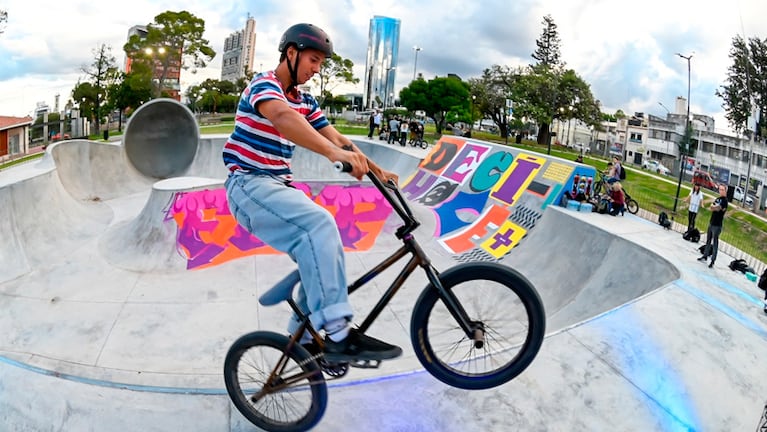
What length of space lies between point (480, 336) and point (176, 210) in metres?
10.2

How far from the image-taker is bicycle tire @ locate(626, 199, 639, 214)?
45.3 ft

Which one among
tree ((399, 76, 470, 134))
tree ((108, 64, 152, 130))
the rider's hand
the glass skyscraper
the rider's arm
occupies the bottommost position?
the rider's hand

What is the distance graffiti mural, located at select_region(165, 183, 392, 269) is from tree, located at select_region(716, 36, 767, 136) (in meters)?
36.6

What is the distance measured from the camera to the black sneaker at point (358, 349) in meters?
2.59

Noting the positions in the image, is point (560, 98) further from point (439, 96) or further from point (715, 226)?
point (715, 226)

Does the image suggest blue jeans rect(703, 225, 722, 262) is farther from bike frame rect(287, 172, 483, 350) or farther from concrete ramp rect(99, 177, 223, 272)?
concrete ramp rect(99, 177, 223, 272)

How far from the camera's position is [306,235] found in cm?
253

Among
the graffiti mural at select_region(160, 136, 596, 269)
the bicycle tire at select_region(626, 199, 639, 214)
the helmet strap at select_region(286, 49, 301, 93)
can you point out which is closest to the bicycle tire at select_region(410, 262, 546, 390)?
the helmet strap at select_region(286, 49, 301, 93)

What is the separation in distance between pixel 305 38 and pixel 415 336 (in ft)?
5.91

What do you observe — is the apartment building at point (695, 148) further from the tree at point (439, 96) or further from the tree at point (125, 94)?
the tree at point (125, 94)

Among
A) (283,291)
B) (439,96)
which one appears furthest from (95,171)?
(439,96)

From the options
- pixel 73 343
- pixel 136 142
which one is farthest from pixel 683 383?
pixel 136 142

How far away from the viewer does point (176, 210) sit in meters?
11.1

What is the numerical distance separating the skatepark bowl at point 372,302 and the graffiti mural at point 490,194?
7 cm
